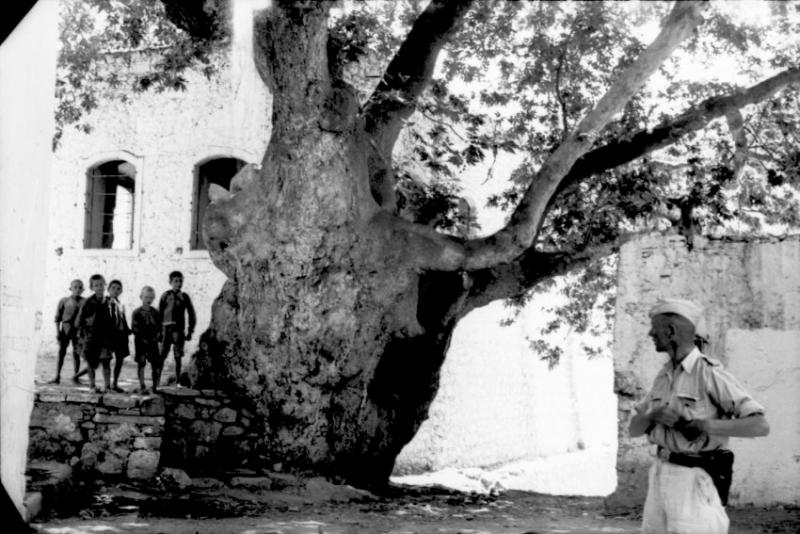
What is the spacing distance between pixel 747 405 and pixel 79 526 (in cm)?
517

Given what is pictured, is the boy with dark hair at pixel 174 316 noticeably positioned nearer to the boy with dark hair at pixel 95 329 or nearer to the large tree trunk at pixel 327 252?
the large tree trunk at pixel 327 252

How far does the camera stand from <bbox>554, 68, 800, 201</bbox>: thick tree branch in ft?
28.1

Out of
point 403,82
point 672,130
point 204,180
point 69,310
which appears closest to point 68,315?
point 69,310

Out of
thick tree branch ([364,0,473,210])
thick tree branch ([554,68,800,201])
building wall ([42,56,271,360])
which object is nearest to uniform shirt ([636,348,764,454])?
thick tree branch ([364,0,473,210])

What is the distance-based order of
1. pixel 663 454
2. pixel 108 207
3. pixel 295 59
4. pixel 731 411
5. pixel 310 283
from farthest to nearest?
1. pixel 108 207
2. pixel 310 283
3. pixel 295 59
4. pixel 663 454
5. pixel 731 411

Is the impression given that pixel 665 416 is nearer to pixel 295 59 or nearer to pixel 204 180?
pixel 295 59

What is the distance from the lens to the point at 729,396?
3727 mm

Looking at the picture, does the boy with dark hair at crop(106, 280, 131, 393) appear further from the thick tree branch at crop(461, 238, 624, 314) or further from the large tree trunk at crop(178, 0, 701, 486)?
the thick tree branch at crop(461, 238, 624, 314)

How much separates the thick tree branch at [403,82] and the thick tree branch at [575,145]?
1.33 meters

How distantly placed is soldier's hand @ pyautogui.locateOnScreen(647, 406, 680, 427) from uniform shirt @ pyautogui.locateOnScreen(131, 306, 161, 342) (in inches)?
282

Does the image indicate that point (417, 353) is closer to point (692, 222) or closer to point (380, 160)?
point (380, 160)

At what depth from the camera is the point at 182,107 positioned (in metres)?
13.3

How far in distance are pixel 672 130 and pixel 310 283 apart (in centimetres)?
413

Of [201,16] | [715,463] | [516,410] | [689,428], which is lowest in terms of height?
[516,410]
